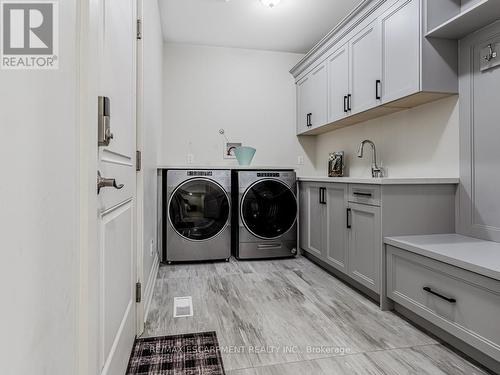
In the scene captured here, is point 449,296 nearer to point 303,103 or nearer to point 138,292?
point 138,292

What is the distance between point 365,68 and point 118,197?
2.34m

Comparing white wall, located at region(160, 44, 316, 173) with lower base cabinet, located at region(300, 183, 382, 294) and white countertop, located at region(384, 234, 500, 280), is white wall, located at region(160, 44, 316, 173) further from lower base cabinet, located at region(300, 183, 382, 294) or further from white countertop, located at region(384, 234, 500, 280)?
white countertop, located at region(384, 234, 500, 280)

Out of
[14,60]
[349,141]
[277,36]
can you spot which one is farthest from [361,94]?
[14,60]

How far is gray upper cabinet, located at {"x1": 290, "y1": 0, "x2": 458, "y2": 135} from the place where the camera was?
6.98ft

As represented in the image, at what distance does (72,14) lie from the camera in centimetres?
68

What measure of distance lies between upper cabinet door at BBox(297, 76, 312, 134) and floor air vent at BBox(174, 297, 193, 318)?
2.51 metres

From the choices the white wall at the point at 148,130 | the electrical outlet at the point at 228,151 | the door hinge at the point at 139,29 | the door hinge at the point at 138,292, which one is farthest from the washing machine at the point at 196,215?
the door hinge at the point at 139,29

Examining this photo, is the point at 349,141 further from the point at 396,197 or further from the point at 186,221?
the point at 186,221

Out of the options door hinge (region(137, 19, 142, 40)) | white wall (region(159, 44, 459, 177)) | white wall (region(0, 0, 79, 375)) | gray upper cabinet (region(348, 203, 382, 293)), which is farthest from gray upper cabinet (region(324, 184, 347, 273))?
white wall (region(0, 0, 79, 375))

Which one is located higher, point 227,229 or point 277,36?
point 277,36

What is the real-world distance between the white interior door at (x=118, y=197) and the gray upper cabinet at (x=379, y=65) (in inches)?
69.6

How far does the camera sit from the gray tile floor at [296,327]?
1492 millimetres

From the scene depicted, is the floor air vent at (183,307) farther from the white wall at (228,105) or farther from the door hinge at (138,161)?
the white wall at (228,105)

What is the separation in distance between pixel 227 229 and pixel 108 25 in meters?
2.45
